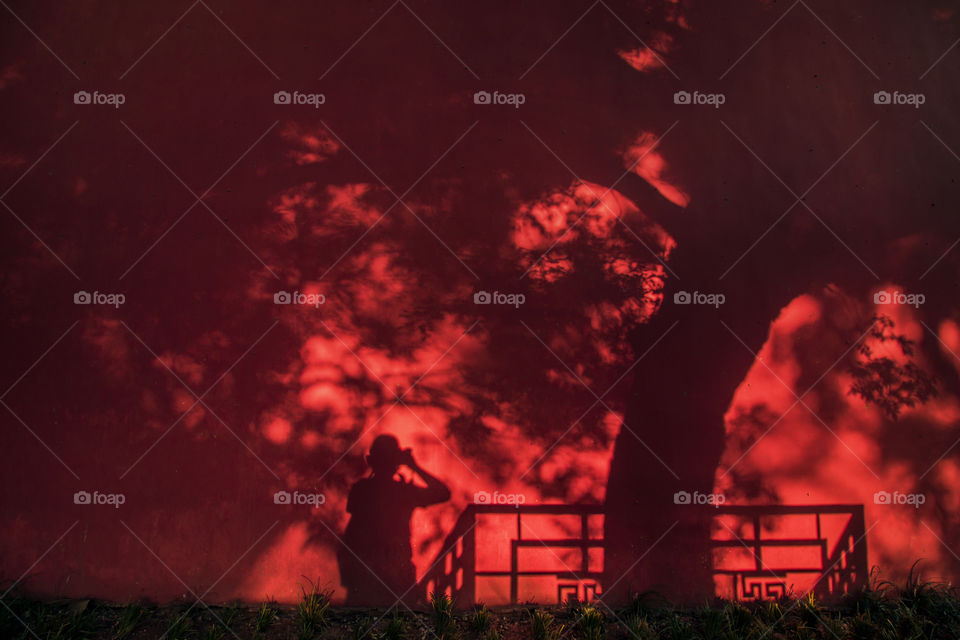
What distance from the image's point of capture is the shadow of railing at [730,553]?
3.98 meters

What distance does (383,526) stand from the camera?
13.1 feet

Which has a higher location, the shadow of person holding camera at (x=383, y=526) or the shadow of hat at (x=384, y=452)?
the shadow of hat at (x=384, y=452)

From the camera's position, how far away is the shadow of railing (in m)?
3.98

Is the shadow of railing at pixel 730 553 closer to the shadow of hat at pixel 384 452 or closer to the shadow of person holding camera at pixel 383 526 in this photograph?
the shadow of person holding camera at pixel 383 526

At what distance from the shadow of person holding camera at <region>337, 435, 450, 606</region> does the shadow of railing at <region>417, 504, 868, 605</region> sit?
25cm

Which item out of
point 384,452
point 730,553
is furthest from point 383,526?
point 730,553

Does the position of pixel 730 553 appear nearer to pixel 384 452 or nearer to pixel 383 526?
pixel 383 526

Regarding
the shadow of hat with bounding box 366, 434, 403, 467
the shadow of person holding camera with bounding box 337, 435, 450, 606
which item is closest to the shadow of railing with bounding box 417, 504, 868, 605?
the shadow of person holding camera with bounding box 337, 435, 450, 606

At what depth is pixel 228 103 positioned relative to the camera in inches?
166

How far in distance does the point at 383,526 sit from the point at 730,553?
9.67 ft

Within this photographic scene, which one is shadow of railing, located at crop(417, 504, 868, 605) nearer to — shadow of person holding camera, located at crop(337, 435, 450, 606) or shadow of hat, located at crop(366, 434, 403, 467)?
shadow of person holding camera, located at crop(337, 435, 450, 606)

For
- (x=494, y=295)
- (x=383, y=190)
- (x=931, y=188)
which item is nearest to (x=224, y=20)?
(x=383, y=190)

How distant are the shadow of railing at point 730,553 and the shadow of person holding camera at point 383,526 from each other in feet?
0.82

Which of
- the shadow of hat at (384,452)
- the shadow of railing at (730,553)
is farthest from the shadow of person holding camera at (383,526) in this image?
the shadow of railing at (730,553)
